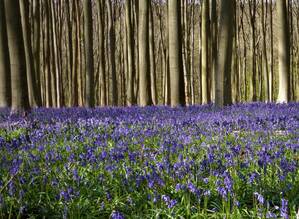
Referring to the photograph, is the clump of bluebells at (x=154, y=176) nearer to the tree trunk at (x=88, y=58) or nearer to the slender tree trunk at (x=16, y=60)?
the slender tree trunk at (x=16, y=60)

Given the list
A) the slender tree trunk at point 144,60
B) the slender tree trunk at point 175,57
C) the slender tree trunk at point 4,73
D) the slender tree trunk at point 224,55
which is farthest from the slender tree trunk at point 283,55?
the slender tree trunk at point 4,73

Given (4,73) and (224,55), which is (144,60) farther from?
(4,73)

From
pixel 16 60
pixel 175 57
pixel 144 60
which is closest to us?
pixel 16 60

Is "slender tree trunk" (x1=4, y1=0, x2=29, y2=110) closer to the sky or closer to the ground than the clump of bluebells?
closer to the sky

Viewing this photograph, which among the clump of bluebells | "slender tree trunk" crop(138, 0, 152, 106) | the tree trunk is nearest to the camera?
the clump of bluebells

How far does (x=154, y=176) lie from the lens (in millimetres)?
4645

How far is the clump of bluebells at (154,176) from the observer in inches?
158

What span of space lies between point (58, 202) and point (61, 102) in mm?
25925

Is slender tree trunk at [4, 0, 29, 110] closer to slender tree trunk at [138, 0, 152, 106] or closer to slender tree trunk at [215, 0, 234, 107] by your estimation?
slender tree trunk at [215, 0, 234, 107]

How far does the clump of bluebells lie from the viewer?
402 centimetres

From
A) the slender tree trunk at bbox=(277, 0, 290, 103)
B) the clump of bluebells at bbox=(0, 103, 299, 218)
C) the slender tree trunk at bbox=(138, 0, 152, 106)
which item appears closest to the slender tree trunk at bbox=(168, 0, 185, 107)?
the slender tree trunk at bbox=(138, 0, 152, 106)

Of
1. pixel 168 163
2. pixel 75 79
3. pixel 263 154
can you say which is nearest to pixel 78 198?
pixel 168 163

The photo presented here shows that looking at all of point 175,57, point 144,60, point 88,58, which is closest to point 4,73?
point 88,58

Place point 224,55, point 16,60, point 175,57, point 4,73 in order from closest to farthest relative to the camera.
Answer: point 16,60 < point 224,55 < point 175,57 < point 4,73
